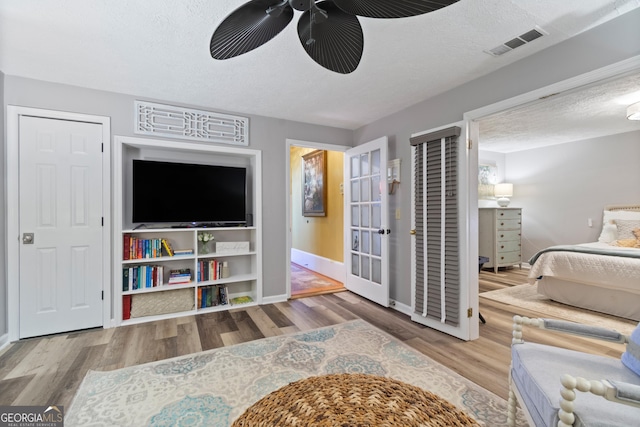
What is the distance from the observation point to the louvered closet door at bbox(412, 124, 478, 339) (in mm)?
2634

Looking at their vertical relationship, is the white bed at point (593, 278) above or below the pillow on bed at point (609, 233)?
below

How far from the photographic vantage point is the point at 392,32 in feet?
6.29

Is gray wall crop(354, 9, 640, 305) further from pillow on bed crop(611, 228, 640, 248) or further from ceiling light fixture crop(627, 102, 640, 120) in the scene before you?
pillow on bed crop(611, 228, 640, 248)

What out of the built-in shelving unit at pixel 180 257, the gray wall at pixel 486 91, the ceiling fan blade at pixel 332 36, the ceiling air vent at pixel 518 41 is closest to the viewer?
the ceiling fan blade at pixel 332 36

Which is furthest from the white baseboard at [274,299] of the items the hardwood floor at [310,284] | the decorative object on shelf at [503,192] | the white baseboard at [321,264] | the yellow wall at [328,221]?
the decorative object on shelf at [503,192]

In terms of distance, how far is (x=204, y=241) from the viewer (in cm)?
339

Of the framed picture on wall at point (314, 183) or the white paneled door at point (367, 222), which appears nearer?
the white paneled door at point (367, 222)

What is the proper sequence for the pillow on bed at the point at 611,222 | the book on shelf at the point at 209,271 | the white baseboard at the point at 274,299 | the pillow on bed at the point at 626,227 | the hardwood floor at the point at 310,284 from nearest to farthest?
the book on shelf at the point at 209,271
the white baseboard at the point at 274,299
the hardwood floor at the point at 310,284
the pillow on bed at the point at 626,227
the pillow on bed at the point at 611,222

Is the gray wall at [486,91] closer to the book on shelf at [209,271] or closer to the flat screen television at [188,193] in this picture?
the flat screen television at [188,193]

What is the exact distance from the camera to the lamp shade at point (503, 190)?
5.80 m

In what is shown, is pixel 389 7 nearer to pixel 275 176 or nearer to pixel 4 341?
pixel 275 176

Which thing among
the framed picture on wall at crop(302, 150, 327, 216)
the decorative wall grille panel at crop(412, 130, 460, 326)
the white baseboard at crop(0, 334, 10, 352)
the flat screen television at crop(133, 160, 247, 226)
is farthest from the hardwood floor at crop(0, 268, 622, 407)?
the framed picture on wall at crop(302, 150, 327, 216)

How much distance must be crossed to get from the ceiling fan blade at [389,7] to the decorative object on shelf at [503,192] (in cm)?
573

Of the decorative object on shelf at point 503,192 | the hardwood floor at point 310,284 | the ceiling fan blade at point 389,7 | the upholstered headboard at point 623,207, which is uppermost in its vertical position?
the ceiling fan blade at point 389,7
